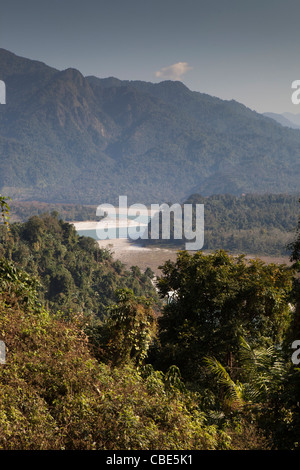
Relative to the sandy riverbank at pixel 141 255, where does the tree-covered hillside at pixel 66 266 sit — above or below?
above

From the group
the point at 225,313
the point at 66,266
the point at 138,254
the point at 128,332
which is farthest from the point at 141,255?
the point at 128,332

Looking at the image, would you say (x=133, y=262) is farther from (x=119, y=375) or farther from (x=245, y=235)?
(x=119, y=375)

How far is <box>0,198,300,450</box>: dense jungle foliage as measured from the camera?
4.37 metres

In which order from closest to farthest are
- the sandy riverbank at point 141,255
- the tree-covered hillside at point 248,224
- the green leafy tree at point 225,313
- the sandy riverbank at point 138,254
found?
the green leafy tree at point 225,313 < the sandy riverbank at point 141,255 < the sandy riverbank at point 138,254 < the tree-covered hillside at point 248,224

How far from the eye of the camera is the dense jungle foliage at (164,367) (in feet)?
14.3

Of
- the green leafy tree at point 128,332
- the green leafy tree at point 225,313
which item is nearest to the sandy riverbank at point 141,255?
the green leafy tree at point 225,313

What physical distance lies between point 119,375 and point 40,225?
40.8 metres

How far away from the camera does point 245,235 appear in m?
104

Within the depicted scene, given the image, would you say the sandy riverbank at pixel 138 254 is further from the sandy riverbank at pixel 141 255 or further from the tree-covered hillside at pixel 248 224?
the tree-covered hillside at pixel 248 224

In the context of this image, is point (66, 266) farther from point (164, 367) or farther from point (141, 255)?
point (141, 255)

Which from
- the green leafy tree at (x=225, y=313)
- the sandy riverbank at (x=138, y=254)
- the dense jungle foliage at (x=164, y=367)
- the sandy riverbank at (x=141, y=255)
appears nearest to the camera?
the dense jungle foliage at (x=164, y=367)

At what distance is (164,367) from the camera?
9.35 m
